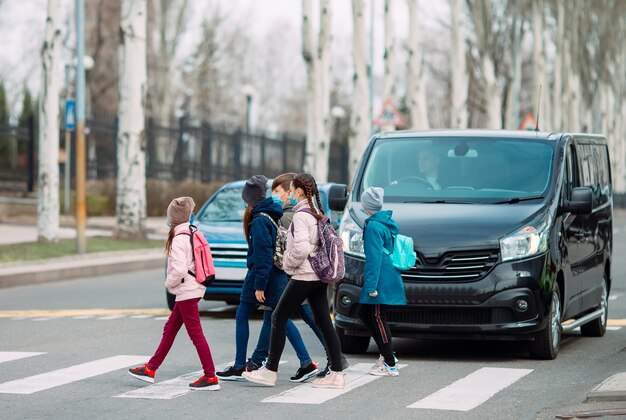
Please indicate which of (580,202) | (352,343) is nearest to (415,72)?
(580,202)

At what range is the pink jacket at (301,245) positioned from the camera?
10.5 metres

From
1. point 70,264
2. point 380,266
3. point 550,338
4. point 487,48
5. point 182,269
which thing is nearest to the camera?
point 182,269

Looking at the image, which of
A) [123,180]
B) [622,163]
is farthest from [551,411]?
[622,163]

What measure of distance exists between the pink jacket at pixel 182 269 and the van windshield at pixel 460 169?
2982 millimetres

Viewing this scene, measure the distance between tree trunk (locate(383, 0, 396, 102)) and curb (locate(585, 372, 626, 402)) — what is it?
107 feet

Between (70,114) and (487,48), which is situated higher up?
(487,48)

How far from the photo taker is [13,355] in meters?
12.8

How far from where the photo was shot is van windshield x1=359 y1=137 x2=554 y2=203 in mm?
13047

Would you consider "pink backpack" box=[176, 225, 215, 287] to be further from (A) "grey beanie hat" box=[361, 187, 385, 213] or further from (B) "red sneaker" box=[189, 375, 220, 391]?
(A) "grey beanie hat" box=[361, 187, 385, 213]

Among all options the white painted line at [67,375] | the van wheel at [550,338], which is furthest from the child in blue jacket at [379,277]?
the white painted line at [67,375]

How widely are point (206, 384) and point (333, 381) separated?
915mm

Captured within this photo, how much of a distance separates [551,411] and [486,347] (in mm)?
4087

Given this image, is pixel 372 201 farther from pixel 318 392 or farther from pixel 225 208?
pixel 225 208

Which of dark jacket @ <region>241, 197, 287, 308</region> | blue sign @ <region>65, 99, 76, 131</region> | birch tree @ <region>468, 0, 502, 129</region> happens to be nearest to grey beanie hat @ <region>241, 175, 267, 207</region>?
dark jacket @ <region>241, 197, 287, 308</region>
